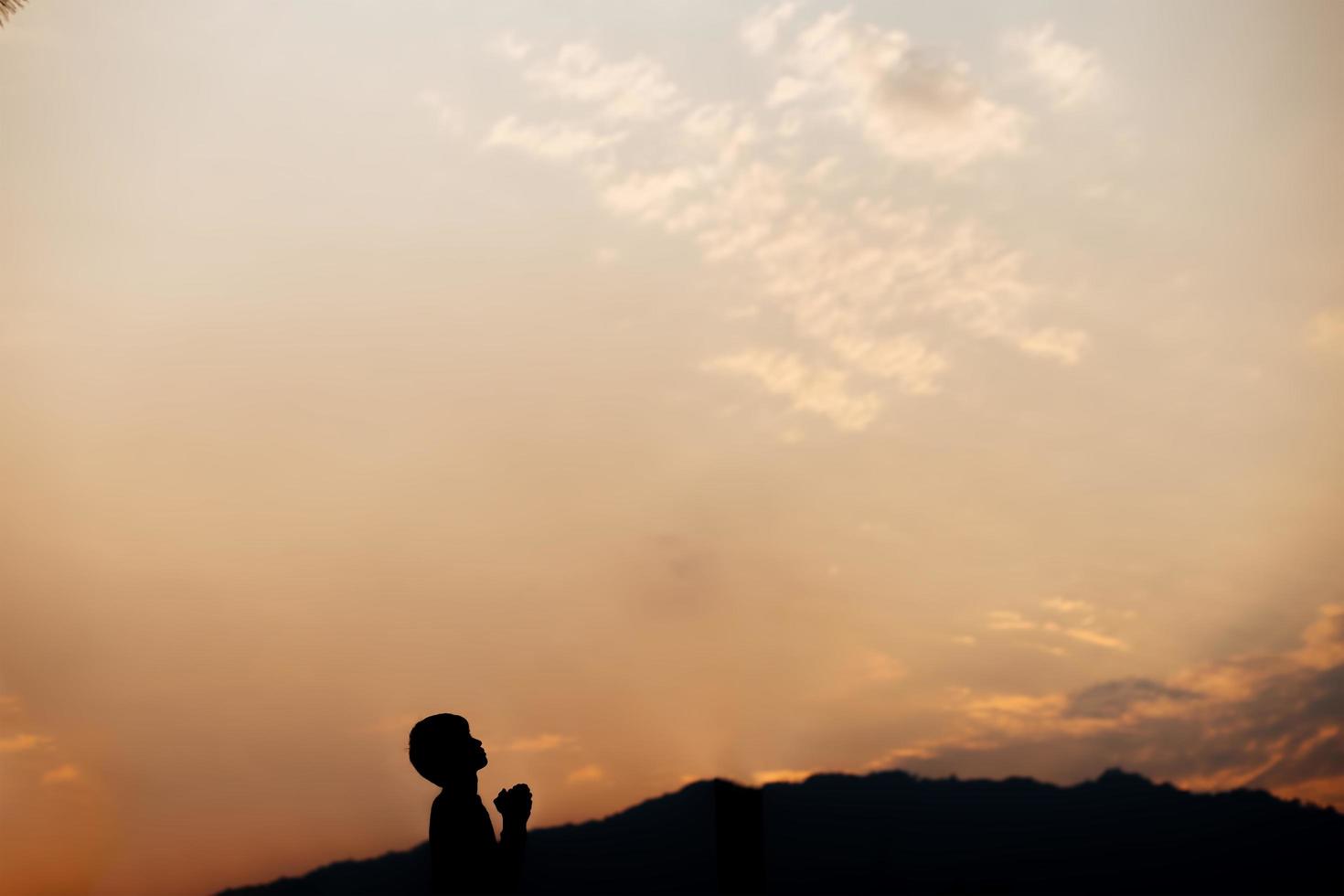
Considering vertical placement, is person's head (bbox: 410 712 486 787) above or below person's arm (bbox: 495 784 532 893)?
above

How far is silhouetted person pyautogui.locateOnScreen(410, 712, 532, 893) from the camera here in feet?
29.3

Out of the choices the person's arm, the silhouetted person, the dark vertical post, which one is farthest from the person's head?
the dark vertical post

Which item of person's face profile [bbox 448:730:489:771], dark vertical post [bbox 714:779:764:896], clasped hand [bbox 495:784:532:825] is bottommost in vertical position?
dark vertical post [bbox 714:779:764:896]

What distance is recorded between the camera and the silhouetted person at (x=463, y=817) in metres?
8.92

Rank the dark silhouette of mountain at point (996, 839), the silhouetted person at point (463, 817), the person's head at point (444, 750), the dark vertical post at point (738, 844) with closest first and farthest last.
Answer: the dark vertical post at point (738, 844) → the silhouetted person at point (463, 817) → the person's head at point (444, 750) → the dark silhouette of mountain at point (996, 839)

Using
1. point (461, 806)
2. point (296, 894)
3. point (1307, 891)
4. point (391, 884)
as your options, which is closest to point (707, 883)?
point (461, 806)

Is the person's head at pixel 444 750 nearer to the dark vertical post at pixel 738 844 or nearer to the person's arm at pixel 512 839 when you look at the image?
the person's arm at pixel 512 839

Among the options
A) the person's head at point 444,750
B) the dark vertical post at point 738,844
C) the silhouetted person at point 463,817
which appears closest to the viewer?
the dark vertical post at point 738,844

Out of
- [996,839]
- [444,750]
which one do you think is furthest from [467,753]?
[996,839]

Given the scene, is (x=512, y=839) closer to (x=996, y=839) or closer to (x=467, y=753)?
(x=467, y=753)

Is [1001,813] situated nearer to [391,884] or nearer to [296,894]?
[391,884]

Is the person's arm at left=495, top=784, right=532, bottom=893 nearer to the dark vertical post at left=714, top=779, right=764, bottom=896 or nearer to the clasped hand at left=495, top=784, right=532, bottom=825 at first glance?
the clasped hand at left=495, top=784, right=532, bottom=825

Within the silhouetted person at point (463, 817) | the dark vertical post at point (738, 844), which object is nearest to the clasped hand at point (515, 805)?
the silhouetted person at point (463, 817)

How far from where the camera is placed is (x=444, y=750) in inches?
371
